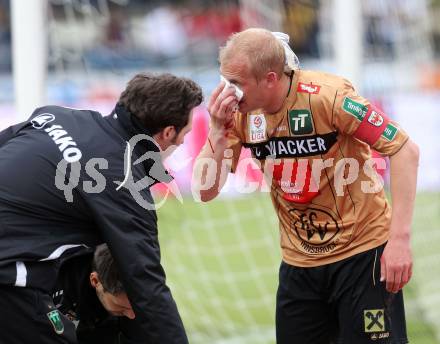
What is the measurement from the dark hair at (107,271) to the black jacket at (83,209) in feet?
0.67

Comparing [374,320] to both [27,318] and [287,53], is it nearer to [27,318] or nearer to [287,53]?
[287,53]

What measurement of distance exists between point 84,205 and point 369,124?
4.00ft

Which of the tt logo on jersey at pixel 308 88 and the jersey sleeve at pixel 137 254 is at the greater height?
the tt logo on jersey at pixel 308 88

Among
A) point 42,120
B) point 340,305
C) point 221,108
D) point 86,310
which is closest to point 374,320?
point 340,305

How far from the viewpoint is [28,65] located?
5.11 m

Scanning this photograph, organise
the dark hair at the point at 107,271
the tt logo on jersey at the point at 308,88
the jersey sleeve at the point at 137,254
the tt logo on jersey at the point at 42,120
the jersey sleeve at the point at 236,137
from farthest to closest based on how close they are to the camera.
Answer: the jersey sleeve at the point at 236,137, the tt logo on jersey at the point at 308,88, the dark hair at the point at 107,271, the tt logo on jersey at the point at 42,120, the jersey sleeve at the point at 137,254

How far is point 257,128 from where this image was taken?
3967mm

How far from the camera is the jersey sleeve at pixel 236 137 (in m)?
4.04

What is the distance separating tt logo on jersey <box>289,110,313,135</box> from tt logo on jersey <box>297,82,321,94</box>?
86 millimetres

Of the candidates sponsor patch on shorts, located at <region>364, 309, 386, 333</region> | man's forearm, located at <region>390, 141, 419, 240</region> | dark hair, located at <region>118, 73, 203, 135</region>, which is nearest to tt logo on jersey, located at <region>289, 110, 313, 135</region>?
man's forearm, located at <region>390, 141, 419, 240</region>

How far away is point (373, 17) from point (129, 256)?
6426mm

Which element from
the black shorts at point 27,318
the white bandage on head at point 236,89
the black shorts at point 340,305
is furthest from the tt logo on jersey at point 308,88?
the black shorts at point 27,318

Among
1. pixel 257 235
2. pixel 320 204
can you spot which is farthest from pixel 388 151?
pixel 257 235

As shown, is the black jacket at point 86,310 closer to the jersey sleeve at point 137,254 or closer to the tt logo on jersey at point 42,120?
the jersey sleeve at point 137,254
